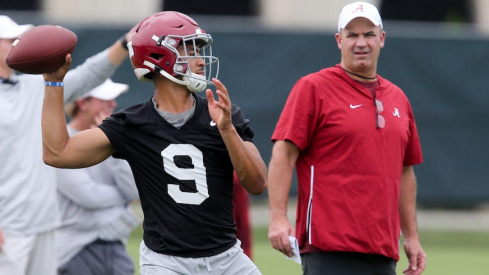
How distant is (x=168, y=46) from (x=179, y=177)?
62cm

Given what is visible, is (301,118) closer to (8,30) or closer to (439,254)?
(8,30)

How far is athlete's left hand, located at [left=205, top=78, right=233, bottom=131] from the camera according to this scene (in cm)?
429

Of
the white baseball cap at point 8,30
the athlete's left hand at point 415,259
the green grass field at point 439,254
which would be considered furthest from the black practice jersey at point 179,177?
the green grass field at point 439,254

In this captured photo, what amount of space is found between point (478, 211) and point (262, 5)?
757cm

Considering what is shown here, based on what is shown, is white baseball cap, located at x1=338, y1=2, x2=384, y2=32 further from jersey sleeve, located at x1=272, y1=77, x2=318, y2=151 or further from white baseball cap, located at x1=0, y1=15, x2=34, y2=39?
white baseball cap, located at x1=0, y1=15, x2=34, y2=39

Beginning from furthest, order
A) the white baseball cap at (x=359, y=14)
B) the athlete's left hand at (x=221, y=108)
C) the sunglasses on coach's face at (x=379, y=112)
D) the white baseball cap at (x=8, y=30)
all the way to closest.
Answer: the white baseball cap at (x=8, y=30), the white baseball cap at (x=359, y=14), the sunglasses on coach's face at (x=379, y=112), the athlete's left hand at (x=221, y=108)

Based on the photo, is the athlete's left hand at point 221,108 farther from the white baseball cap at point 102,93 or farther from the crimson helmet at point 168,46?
the white baseball cap at point 102,93

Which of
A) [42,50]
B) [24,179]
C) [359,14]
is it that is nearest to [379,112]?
[359,14]

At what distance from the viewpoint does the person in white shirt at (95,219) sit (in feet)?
20.5

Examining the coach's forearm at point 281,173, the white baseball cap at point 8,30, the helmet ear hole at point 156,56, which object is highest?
the helmet ear hole at point 156,56

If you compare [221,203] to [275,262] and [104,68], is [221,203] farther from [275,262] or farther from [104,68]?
[275,262]

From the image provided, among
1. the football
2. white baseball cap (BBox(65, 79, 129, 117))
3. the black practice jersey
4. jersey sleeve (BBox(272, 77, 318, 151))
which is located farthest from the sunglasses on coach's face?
white baseball cap (BBox(65, 79, 129, 117))

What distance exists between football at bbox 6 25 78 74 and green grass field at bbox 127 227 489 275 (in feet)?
17.9

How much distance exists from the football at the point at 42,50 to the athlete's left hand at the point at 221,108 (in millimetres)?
781
